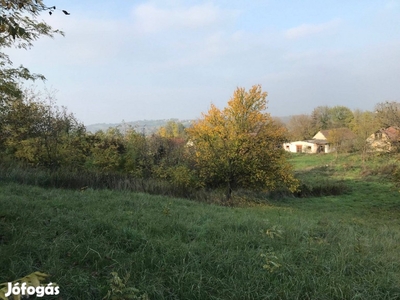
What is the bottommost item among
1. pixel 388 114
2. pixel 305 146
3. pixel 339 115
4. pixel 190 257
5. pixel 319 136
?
pixel 305 146

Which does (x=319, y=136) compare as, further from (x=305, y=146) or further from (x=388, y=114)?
(x=388, y=114)

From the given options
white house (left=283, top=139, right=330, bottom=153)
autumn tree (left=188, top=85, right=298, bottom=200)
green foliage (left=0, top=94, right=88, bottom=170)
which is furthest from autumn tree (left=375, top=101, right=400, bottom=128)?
white house (left=283, top=139, right=330, bottom=153)

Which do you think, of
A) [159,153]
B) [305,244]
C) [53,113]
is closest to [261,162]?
[159,153]

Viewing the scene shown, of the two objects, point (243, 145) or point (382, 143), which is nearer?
point (243, 145)

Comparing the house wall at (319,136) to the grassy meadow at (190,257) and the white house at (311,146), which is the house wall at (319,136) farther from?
the grassy meadow at (190,257)

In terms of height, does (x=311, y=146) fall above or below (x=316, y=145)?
below

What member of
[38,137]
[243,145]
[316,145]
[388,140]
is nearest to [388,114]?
[388,140]

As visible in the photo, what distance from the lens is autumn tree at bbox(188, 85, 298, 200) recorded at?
13727 millimetres

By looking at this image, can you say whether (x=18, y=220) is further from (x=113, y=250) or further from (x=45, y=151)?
(x=45, y=151)

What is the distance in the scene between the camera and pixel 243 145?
13719 millimetres

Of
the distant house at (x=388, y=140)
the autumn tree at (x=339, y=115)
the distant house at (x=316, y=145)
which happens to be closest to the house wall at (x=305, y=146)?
the distant house at (x=316, y=145)

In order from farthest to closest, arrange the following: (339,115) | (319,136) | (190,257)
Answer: (339,115), (319,136), (190,257)

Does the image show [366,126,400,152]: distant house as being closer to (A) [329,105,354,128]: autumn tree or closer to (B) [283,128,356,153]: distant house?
(B) [283,128,356,153]: distant house

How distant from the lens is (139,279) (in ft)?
9.19
